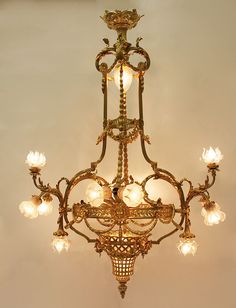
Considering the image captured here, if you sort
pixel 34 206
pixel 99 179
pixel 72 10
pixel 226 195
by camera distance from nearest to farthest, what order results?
pixel 34 206 < pixel 99 179 < pixel 226 195 < pixel 72 10

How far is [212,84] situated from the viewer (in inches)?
71.5

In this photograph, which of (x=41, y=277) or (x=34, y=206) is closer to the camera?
(x=34, y=206)

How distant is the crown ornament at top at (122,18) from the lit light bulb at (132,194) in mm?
559

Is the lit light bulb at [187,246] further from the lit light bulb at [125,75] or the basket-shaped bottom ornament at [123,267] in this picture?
the lit light bulb at [125,75]

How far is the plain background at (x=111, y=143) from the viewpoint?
180 centimetres

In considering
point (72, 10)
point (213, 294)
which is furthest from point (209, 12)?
point (213, 294)

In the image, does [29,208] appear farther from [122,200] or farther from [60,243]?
[122,200]

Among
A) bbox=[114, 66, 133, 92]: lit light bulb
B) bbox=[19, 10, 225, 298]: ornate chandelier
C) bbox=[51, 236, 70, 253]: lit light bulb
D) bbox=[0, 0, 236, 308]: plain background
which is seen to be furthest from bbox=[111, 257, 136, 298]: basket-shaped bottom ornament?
bbox=[114, 66, 133, 92]: lit light bulb

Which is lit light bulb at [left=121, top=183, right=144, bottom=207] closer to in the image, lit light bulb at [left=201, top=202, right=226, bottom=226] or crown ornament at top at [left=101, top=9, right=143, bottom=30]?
lit light bulb at [left=201, top=202, right=226, bottom=226]

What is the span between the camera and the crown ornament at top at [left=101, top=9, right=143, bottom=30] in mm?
1405

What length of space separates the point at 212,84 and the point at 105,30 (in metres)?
0.55

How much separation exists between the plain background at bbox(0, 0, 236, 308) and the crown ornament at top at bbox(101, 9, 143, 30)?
17.4 inches

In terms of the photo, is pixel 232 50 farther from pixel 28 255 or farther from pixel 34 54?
pixel 28 255

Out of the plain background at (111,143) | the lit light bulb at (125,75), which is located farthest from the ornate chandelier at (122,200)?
the plain background at (111,143)
